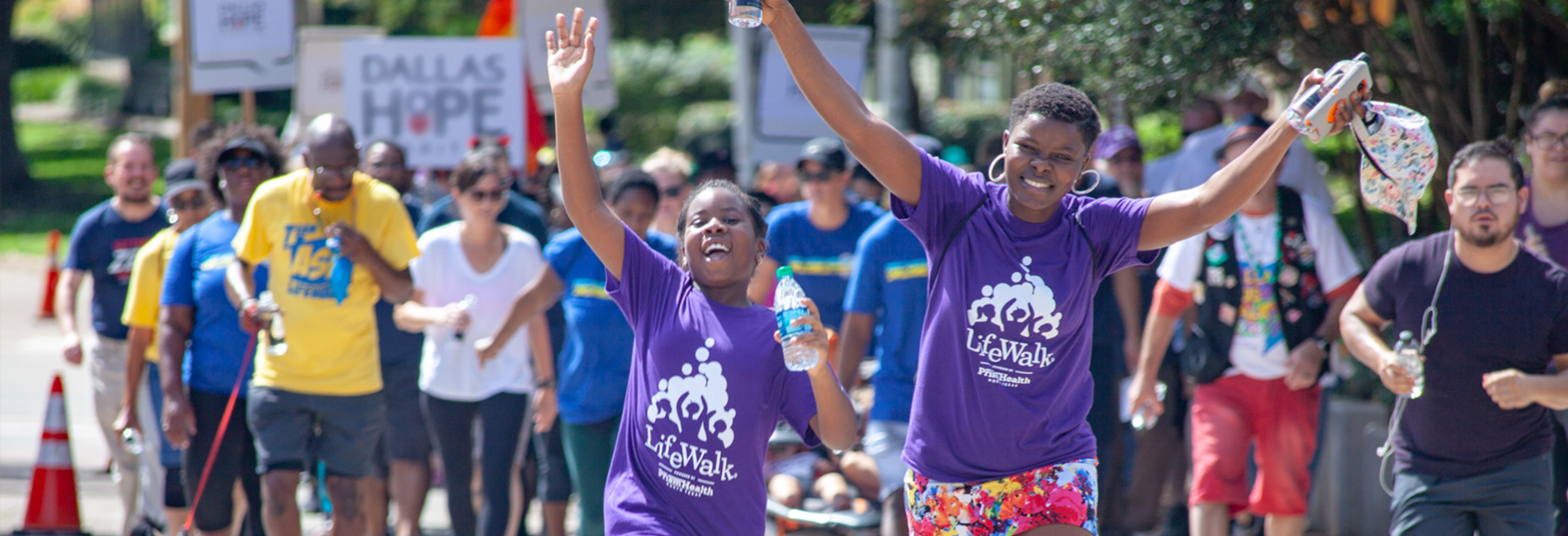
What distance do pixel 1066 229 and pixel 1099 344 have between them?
276 cm

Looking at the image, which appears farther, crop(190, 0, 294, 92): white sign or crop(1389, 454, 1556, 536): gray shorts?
crop(190, 0, 294, 92): white sign

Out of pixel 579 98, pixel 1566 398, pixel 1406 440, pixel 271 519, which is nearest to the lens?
pixel 579 98

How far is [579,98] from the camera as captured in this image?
139 inches

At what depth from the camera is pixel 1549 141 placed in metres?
5.17

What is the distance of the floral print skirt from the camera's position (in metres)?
3.60

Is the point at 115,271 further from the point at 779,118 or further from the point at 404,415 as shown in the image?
the point at 779,118

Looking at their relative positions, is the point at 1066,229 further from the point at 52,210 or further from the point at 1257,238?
the point at 52,210

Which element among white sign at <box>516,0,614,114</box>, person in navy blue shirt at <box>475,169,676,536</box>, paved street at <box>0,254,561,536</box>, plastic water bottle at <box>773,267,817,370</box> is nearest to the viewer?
plastic water bottle at <box>773,267,817,370</box>

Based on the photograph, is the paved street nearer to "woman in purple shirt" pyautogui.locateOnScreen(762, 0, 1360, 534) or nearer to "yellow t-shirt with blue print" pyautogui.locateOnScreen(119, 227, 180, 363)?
"yellow t-shirt with blue print" pyautogui.locateOnScreen(119, 227, 180, 363)

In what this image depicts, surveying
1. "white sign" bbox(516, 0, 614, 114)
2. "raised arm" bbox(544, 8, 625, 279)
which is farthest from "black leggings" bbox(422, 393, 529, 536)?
"white sign" bbox(516, 0, 614, 114)

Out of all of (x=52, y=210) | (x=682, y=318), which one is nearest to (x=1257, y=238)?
(x=682, y=318)

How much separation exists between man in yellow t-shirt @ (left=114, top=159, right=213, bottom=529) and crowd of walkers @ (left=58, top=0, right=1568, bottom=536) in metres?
0.02

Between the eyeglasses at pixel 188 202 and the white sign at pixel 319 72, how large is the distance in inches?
147

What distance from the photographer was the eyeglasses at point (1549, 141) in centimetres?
515
